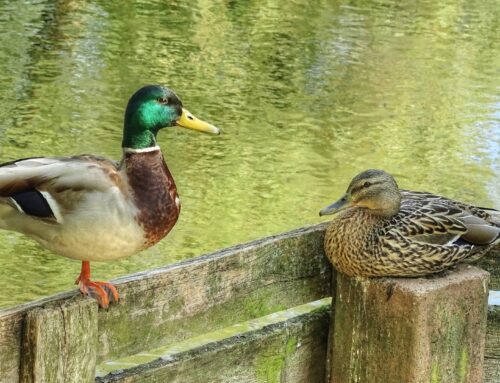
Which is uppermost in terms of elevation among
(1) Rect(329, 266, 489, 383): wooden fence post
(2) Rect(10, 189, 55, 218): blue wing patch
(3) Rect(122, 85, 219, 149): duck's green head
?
(3) Rect(122, 85, 219, 149): duck's green head

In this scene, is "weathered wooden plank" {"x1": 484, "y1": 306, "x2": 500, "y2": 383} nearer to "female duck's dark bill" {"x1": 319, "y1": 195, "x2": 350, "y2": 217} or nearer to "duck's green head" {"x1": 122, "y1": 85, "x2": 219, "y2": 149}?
"female duck's dark bill" {"x1": 319, "y1": 195, "x2": 350, "y2": 217}

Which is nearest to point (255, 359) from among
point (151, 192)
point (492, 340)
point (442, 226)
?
point (151, 192)

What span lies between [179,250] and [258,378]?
3021 mm

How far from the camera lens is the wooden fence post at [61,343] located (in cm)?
248

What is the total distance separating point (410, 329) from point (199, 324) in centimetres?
55

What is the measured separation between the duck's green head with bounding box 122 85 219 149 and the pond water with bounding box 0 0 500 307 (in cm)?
241

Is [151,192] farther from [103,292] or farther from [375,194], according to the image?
[375,194]

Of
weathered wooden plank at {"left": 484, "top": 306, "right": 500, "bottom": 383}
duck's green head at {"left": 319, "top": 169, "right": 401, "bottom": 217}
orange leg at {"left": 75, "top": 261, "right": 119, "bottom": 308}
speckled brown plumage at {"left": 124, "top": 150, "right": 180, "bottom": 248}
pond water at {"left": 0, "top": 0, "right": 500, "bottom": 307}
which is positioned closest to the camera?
orange leg at {"left": 75, "top": 261, "right": 119, "bottom": 308}

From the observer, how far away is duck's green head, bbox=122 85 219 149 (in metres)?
3.08

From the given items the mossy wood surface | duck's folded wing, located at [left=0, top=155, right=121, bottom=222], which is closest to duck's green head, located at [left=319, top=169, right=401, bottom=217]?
the mossy wood surface

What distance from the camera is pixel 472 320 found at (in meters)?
3.14

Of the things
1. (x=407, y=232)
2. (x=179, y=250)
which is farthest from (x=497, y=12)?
(x=407, y=232)

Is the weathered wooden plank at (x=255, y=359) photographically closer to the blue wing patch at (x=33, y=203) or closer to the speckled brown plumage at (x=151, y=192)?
the speckled brown plumage at (x=151, y=192)

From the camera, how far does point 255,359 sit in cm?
306
